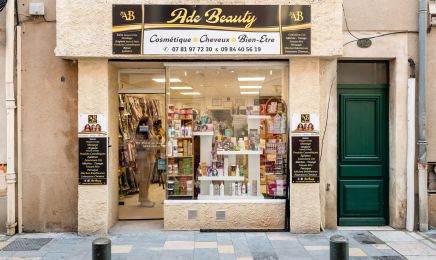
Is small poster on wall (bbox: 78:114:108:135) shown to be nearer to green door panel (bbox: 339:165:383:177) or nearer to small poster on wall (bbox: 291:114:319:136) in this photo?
small poster on wall (bbox: 291:114:319:136)

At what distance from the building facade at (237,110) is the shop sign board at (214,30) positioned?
1.4 inches

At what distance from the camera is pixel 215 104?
832cm

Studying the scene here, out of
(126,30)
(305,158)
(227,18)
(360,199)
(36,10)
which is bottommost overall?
(360,199)

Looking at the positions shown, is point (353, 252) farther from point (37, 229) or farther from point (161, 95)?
point (37, 229)

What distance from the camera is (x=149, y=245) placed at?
7.03 meters

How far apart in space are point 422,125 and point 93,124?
5986mm

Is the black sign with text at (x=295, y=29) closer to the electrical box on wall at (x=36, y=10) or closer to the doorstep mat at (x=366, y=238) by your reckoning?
the doorstep mat at (x=366, y=238)

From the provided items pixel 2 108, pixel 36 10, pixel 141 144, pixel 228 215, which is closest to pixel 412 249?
pixel 228 215

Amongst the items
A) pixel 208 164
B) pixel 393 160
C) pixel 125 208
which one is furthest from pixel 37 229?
pixel 393 160

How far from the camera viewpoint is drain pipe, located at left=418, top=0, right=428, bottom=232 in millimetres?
7863

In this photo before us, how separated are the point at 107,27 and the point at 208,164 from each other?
315cm

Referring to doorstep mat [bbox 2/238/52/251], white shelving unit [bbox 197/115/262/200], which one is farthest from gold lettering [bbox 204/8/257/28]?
doorstep mat [bbox 2/238/52/251]

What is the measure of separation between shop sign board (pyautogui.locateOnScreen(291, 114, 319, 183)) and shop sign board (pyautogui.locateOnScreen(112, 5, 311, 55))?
48.6 inches

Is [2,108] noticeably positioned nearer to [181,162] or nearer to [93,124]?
[93,124]
